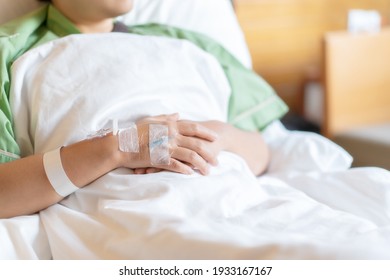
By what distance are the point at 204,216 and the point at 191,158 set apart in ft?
0.49

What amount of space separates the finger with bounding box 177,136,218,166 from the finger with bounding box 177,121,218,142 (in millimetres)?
14

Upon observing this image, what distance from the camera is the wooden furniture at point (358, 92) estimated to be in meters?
1.82

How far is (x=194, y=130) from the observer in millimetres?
1032

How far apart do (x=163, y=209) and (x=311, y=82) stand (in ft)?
5.68

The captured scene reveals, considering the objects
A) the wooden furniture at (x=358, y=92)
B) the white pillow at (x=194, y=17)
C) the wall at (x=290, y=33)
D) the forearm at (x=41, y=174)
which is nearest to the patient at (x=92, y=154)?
the forearm at (x=41, y=174)

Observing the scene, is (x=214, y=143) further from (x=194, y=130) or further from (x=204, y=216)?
(x=204, y=216)

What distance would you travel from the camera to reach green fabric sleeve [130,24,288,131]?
1335mm

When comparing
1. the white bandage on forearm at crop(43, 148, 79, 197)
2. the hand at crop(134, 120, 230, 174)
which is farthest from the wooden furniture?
the white bandage on forearm at crop(43, 148, 79, 197)

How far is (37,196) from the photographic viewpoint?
93cm

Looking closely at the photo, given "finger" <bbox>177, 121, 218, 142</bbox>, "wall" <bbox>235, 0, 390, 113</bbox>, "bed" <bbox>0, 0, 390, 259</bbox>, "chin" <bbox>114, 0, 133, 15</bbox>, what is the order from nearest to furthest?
"bed" <bbox>0, 0, 390, 259</bbox>
"finger" <bbox>177, 121, 218, 142</bbox>
"chin" <bbox>114, 0, 133, 15</bbox>
"wall" <bbox>235, 0, 390, 113</bbox>

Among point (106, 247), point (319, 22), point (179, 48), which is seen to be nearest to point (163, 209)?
point (106, 247)

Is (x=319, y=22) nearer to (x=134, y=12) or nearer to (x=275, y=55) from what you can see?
(x=275, y=55)

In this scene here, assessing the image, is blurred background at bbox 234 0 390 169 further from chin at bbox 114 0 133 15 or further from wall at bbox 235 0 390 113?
chin at bbox 114 0 133 15

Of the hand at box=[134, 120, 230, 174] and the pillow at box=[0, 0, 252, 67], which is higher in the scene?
the pillow at box=[0, 0, 252, 67]
